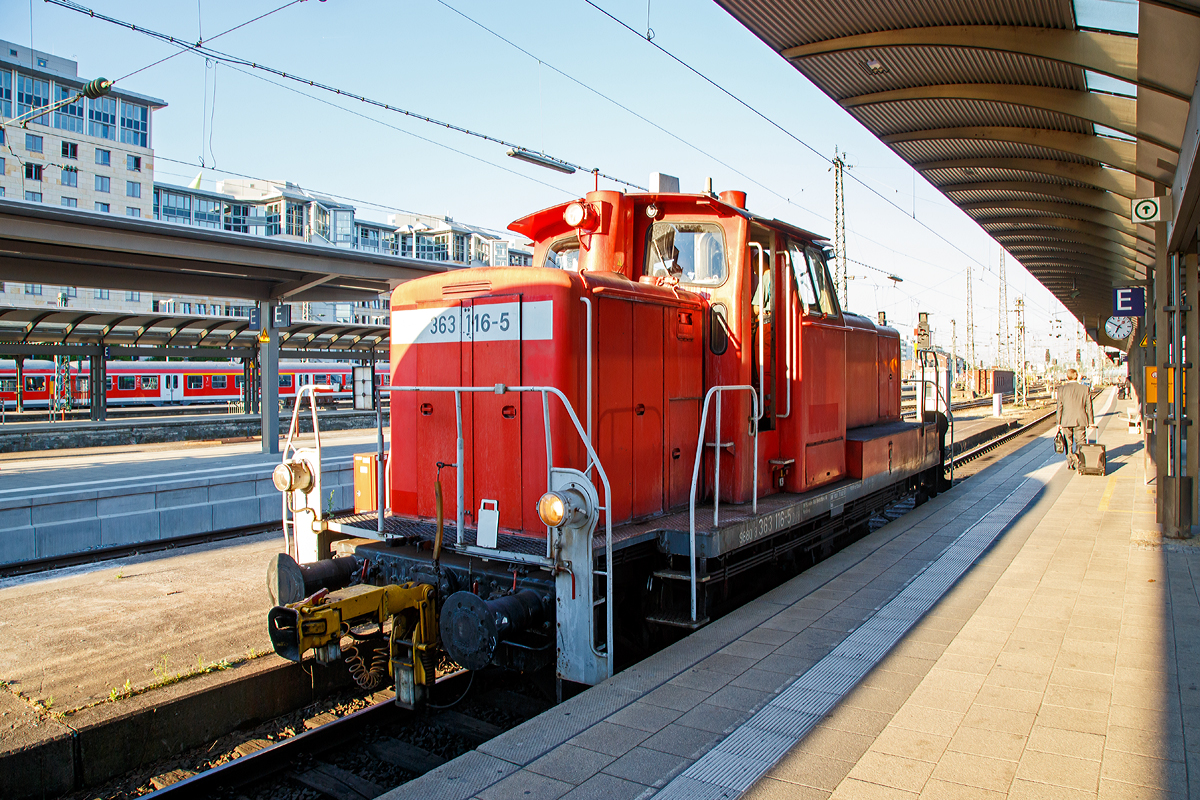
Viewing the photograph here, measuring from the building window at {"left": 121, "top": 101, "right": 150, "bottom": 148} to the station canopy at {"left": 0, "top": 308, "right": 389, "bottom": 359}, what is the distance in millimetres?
35456

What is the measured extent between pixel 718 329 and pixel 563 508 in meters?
2.43

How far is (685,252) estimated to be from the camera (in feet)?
18.9

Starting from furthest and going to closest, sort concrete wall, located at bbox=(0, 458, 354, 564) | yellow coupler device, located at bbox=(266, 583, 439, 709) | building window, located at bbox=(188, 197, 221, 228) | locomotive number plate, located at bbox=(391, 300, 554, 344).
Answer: building window, located at bbox=(188, 197, 221, 228) < concrete wall, located at bbox=(0, 458, 354, 564) < locomotive number plate, located at bbox=(391, 300, 554, 344) < yellow coupler device, located at bbox=(266, 583, 439, 709)

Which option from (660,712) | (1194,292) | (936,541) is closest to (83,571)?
(660,712)

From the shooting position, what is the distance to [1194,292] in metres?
7.79

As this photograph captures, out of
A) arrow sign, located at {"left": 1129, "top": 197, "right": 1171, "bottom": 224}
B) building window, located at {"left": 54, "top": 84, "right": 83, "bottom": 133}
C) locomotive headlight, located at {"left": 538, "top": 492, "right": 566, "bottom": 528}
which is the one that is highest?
building window, located at {"left": 54, "top": 84, "right": 83, "bottom": 133}

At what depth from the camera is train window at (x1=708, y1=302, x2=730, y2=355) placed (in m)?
5.63

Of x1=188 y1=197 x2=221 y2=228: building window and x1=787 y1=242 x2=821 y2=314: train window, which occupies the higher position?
x1=188 y1=197 x2=221 y2=228: building window

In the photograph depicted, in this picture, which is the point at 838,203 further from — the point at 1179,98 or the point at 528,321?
the point at 528,321

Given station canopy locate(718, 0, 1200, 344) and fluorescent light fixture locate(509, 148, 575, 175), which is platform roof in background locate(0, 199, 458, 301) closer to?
fluorescent light fixture locate(509, 148, 575, 175)

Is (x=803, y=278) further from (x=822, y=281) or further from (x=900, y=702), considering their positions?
(x=900, y=702)

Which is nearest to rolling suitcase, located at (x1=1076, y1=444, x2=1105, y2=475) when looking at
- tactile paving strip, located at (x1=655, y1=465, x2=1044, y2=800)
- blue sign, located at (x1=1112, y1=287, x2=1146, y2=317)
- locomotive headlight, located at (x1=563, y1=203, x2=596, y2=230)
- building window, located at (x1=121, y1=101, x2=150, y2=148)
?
blue sign, located at (x1=1112, y1=287, x2=1146, y2=317)

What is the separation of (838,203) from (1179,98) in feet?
64.1

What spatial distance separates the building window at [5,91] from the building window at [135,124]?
255 inches
